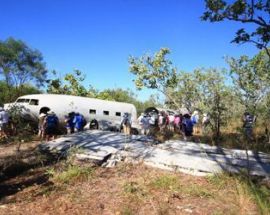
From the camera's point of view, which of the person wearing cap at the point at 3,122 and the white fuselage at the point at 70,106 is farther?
the white fuselage at the point at 70,106

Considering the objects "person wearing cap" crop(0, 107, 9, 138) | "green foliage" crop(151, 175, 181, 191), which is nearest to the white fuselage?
"person wearing cap" crop(0, 107, 9, 138)

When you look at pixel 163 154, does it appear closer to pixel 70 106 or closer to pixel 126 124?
Answer: pixel 126 124

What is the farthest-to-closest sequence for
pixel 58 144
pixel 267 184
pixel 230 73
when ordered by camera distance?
pixel 230 73, pixel 58 144, pixel 267 184

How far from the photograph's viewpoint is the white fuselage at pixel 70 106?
845 inches

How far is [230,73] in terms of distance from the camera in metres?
26.0

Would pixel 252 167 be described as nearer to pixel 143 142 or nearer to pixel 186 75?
pixel 143 142

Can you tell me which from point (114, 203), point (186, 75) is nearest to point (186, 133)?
point (114, 203)

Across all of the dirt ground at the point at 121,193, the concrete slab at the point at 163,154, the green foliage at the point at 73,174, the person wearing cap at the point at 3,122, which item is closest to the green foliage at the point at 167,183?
the dirt ground at the point at 121,193

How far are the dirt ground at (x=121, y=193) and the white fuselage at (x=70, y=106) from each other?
10.1m

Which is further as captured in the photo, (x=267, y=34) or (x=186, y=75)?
(x=186, y=75)

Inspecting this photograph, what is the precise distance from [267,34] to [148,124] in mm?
9061

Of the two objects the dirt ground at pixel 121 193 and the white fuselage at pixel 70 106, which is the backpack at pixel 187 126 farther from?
the dirt ground at pixel 121 193

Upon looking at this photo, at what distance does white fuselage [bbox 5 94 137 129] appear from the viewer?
Result: 2147 centimetres

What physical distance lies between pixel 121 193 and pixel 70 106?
45.7ft
